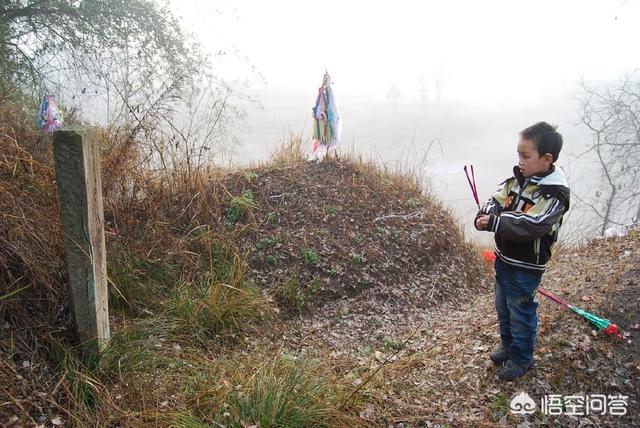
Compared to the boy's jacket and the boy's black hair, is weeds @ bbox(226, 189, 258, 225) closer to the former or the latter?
the boy's jacket

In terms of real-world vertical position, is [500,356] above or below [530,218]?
below


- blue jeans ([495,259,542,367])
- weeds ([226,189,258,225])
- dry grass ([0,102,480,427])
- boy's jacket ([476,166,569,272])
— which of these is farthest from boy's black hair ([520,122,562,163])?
weeds ([226,189,258,225])

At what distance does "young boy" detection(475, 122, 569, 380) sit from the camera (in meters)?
2.49

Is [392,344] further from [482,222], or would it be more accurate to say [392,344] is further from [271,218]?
[271,218]

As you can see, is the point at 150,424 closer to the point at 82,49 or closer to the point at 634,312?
the point at 634,312

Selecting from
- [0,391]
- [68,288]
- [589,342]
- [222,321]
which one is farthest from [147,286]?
[589,342]

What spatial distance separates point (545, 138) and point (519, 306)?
42.1 inches

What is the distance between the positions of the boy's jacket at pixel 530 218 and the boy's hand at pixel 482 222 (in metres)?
0.03

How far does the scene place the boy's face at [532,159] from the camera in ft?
8.23

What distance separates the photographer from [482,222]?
2.69 metres

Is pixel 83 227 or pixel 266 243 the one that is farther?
pixel 266 243

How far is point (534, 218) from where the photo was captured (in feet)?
8.16

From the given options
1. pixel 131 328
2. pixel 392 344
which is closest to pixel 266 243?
pixel 392 344

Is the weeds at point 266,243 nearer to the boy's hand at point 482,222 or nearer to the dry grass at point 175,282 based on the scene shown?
the dry grass at point 175,282
